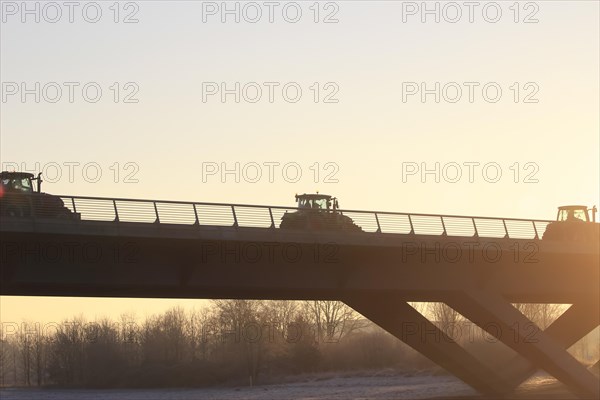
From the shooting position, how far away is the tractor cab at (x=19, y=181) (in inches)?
1843

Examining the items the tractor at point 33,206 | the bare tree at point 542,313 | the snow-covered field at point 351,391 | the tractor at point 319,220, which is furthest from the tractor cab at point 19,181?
the bare tree at point 542,313

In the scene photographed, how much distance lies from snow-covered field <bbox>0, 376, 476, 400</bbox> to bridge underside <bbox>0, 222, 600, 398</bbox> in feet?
30.5

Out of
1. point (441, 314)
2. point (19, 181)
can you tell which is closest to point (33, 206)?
point (19, 181)

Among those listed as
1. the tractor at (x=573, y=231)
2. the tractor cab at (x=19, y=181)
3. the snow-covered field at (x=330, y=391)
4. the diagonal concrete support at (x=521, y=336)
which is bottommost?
the snow-covered field at (x=330, y=391)

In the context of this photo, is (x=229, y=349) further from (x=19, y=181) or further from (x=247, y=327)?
(x=19, y=181)

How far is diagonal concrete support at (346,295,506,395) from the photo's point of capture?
54531mm

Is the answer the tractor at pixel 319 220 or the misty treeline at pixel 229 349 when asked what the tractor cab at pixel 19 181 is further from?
the misty treeline at pixel 229 349

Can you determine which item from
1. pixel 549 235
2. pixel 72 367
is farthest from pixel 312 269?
pixel 72 367

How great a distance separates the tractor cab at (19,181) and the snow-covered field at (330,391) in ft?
94.6

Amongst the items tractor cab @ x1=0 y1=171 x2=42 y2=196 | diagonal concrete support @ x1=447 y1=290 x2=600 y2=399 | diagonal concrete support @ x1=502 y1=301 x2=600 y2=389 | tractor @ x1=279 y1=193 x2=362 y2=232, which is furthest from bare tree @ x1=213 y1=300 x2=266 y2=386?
tractor cab @ x1=0 y1=171 x2=42 y2=196

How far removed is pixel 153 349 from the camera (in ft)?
399

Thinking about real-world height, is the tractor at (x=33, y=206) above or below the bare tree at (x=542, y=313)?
above

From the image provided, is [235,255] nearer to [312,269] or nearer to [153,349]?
[312,269]

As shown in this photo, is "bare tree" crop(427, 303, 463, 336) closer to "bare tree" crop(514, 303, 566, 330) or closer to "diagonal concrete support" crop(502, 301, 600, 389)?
"bare tree" crop(514, 303, 566, 330)
